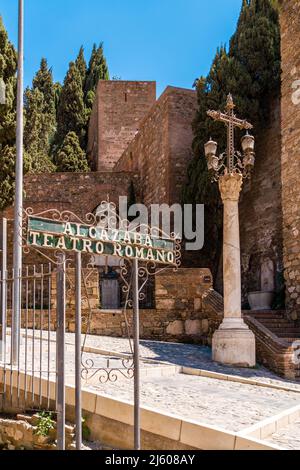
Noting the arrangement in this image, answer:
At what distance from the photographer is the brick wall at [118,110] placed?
86.8 ft

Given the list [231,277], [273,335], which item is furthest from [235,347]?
[231,277]

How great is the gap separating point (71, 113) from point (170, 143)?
14113mm

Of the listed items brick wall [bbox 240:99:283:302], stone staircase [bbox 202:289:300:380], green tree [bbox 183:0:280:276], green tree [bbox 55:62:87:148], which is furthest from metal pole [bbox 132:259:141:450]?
green tree [bbox 55:62:87:148]

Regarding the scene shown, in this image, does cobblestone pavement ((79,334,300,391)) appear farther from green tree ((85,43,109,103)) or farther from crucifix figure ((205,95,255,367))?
green tree ((85,43,109,103))

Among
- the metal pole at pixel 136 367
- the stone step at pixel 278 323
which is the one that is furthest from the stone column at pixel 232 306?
the metal pole at pixel 136 367

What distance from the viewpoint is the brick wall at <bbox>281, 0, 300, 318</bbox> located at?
13.1 metres

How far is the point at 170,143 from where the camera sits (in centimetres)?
1944

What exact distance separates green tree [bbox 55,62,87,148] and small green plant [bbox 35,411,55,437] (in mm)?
26871

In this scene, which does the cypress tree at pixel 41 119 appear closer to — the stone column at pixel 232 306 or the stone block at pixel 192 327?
the stone block at pixel 192 327

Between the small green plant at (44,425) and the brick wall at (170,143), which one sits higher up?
the brick wall at (170,143)

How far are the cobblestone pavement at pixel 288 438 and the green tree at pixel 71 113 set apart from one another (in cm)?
2721

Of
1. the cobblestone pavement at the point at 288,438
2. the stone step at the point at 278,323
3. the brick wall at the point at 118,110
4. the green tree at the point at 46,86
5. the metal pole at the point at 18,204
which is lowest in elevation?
the cobblestone pavement at the point at 288,438

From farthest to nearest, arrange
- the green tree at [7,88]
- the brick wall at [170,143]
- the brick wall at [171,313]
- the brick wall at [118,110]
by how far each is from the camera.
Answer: the brick wall at [118,110]
the brick wall at [170,143]
the green tree at [7,88]
the brick wall at [171,313]

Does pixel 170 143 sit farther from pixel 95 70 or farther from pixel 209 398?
pixel 95 70
